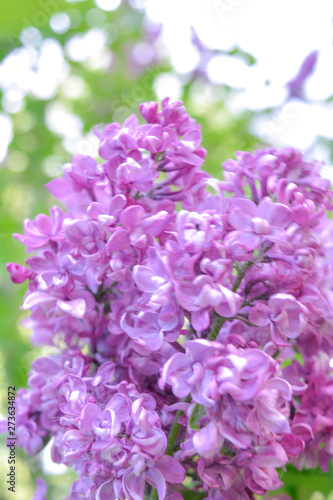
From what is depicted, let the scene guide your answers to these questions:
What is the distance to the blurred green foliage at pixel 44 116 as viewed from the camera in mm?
848

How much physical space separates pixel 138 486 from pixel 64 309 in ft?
0.49

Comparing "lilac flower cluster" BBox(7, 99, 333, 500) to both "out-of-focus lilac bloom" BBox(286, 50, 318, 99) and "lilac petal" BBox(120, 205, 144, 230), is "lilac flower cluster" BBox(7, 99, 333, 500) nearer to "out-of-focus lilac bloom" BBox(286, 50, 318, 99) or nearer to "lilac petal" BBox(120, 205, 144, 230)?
"lilac petal" BBox(120, 205, 144, 230)

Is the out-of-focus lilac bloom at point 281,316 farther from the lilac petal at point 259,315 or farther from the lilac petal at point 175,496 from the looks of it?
the lilac petal at point 175,496

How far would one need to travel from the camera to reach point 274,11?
81 centimetres

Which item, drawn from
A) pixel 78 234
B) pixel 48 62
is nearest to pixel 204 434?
pixel 78 234

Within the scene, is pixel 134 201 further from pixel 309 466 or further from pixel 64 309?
pixel 309 466

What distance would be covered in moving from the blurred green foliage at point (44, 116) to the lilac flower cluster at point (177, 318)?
0.22 metres

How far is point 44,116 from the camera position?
1.21 metres

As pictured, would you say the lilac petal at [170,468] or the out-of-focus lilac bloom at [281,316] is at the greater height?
the out-of-focus lilac bloom at [281,316]

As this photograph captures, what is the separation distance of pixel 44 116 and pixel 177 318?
908 millimetres

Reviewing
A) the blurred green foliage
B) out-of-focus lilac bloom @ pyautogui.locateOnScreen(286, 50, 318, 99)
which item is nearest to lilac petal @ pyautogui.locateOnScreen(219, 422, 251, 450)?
the blurred green foliage

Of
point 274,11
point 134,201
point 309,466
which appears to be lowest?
point 309,466

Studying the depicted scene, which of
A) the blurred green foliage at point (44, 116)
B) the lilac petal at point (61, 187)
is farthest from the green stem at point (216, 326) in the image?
the blurred green foliage at point (44, 116)

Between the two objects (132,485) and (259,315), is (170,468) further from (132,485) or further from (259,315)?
(259,315)
